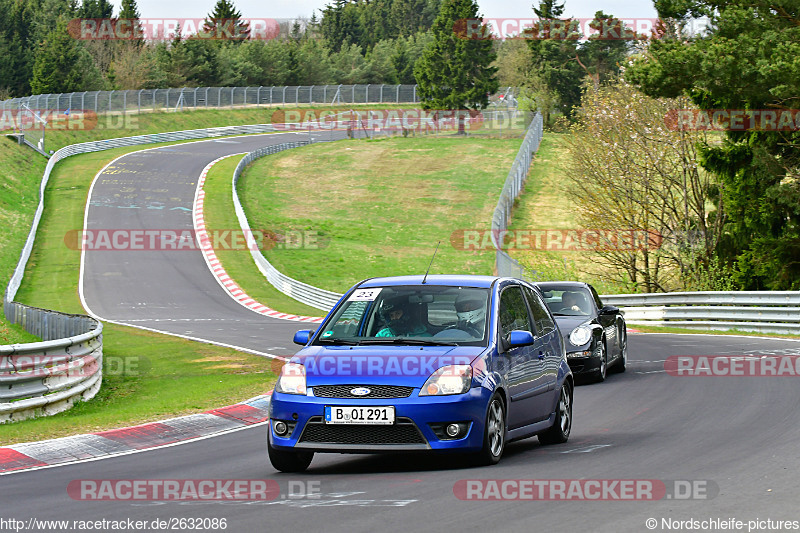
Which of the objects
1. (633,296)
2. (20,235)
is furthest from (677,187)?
(20,235)

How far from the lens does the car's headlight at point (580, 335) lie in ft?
53.2

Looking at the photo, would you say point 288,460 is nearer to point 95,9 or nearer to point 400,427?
point 400,427

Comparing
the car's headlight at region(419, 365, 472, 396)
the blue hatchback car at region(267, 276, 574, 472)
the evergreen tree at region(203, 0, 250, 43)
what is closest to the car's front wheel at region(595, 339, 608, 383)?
the blue hatchback car at region(267, 276, 574, 472)

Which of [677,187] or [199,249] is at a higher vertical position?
[677,187]

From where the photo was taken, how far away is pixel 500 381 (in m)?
8.90

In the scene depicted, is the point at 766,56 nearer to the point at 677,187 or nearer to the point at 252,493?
the point at 677,187

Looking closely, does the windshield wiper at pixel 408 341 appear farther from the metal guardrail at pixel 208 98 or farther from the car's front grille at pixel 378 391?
the metal guardrail at pixel 208 98

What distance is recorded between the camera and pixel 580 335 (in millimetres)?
16359

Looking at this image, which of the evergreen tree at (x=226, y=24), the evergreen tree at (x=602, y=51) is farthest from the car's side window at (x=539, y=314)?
the evergreen tree at (x=226, y=24)

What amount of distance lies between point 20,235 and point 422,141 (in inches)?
1766

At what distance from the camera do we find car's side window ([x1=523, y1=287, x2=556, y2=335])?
34.1ft

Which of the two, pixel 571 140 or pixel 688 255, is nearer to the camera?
pixel 688 255
